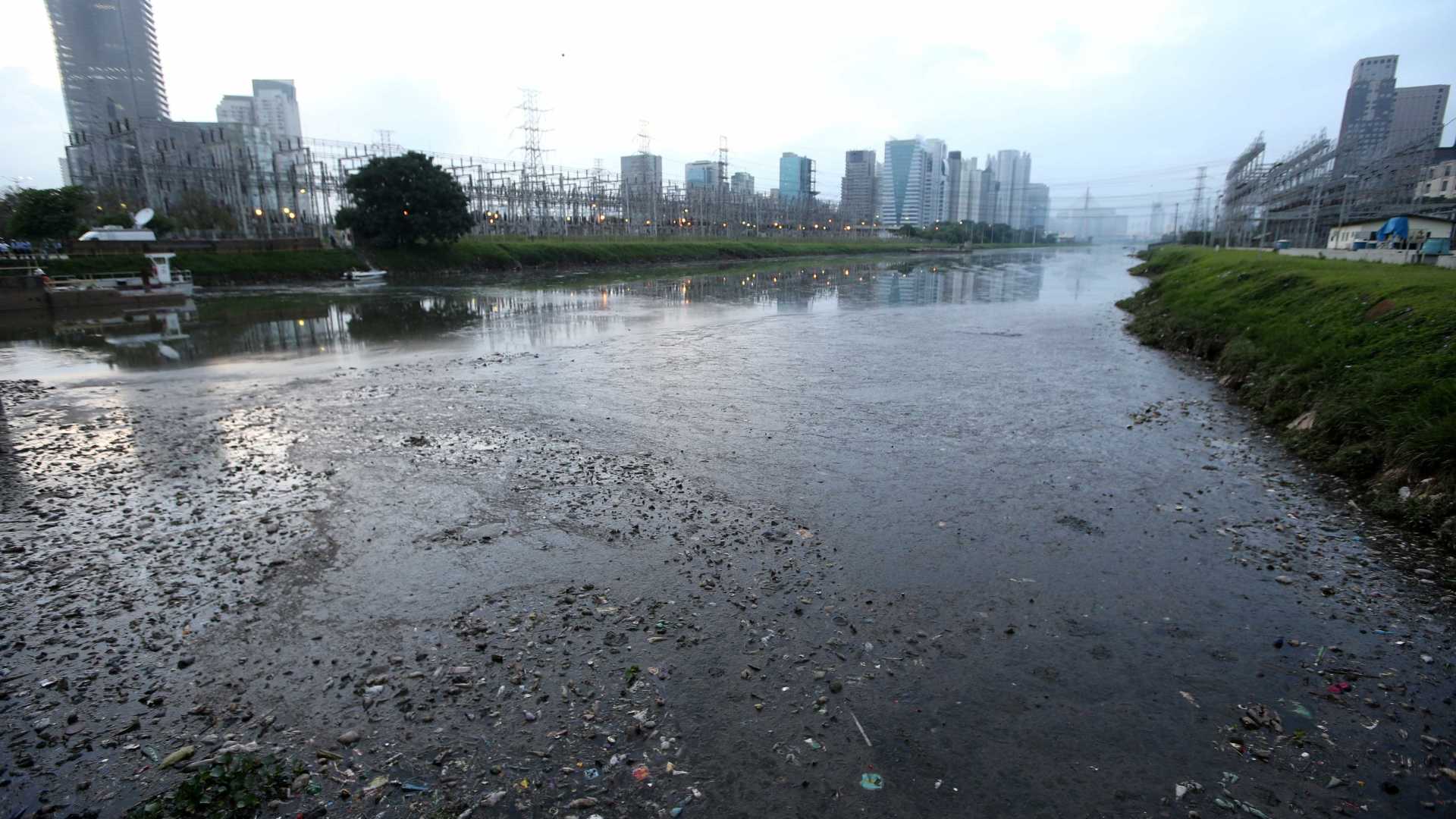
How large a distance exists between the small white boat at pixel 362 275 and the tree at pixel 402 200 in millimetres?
4762

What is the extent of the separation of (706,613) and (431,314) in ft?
105

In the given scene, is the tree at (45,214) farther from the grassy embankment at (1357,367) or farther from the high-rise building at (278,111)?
the high-rise building at (278,111)

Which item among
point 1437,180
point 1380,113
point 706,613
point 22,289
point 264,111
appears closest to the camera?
point 706,613

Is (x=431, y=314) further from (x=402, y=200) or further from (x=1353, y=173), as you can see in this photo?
(x=1353, y=173)

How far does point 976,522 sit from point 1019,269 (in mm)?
83579

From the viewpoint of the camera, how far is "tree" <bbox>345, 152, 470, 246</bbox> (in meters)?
60.4

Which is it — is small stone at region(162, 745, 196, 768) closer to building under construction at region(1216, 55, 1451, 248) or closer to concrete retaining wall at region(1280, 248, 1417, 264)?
concrete retaining wall at region(1280, 248, 1417, 264)

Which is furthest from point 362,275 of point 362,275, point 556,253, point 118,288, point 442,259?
point 556,253

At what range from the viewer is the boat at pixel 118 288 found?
35844 millimetres

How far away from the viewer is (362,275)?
5550cm

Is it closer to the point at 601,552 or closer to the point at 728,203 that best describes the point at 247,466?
the point at 601,552

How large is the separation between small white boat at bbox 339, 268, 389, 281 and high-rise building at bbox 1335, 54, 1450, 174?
87.9 m

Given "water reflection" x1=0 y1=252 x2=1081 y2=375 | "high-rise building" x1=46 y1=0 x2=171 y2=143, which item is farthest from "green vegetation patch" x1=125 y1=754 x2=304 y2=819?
"high-rise building" x1=46 y1=0 x2=171 y2=143

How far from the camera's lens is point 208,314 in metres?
34.1
